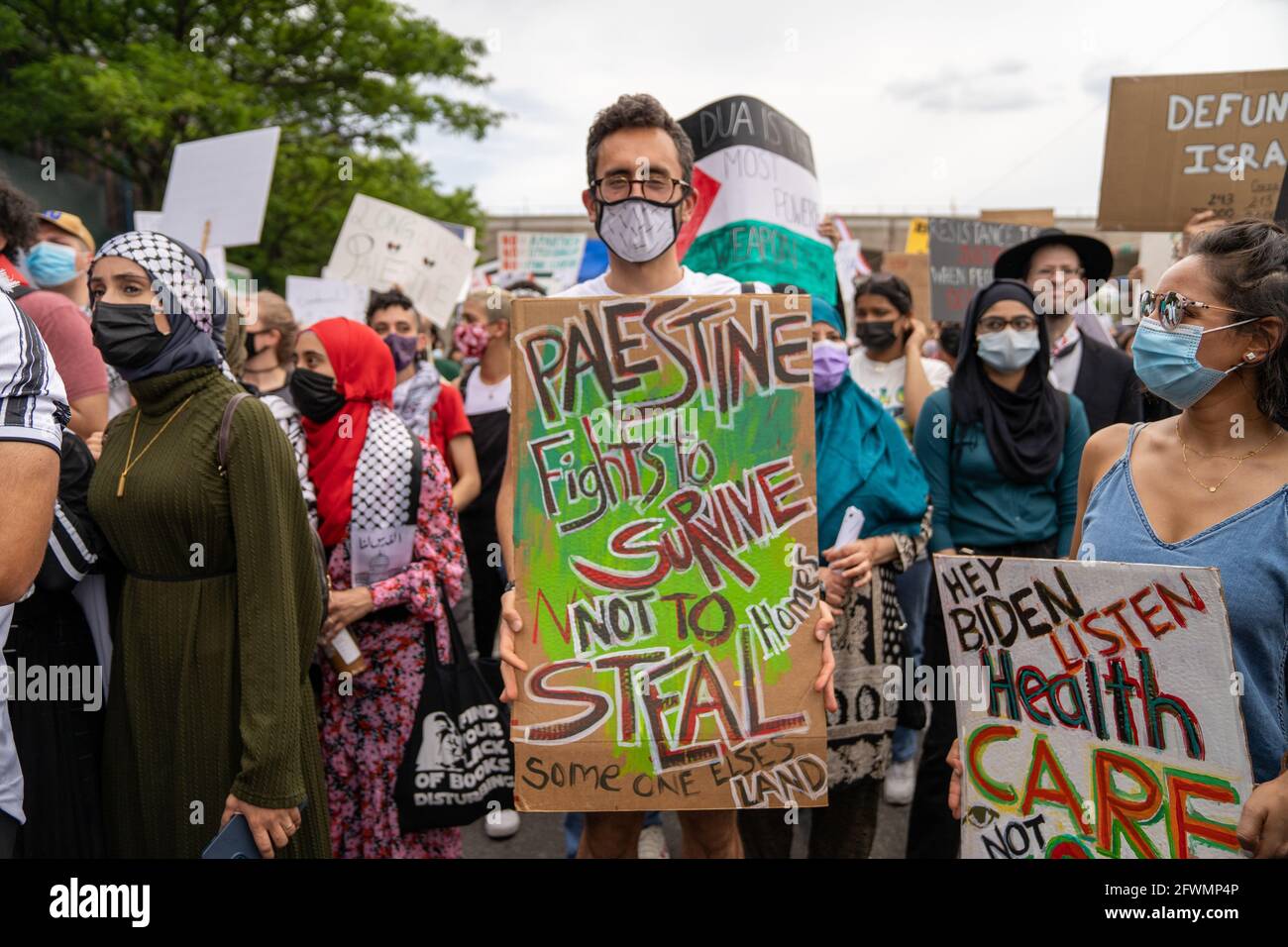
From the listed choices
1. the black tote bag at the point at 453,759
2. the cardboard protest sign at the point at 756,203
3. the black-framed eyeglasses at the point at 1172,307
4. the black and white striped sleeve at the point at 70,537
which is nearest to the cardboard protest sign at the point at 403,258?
the cardboard protest sign at the point at 756,203

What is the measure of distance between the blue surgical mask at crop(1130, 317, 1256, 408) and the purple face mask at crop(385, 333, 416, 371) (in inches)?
148

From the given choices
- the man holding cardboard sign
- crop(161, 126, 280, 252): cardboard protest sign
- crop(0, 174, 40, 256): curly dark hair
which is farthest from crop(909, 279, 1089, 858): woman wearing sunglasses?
crop(161, 126, 280, 252): cardboard protest sign

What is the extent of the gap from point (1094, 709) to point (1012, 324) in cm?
200

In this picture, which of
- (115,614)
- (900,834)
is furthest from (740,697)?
(900,834)

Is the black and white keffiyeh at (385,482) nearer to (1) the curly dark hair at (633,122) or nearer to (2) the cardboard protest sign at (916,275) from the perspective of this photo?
(1) the curly dark hair at (633,122)

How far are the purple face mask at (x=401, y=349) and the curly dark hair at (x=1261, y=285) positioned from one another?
389 cm

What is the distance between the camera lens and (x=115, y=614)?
2389 millimetres

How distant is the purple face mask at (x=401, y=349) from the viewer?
16.4 ft

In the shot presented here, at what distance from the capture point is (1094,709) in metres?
1.75

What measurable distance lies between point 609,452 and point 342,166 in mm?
3484

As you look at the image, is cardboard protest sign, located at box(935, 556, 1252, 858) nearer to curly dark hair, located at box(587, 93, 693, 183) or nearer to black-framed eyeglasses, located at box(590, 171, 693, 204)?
black-framed eyeglasses, located at box(590, 171, 693, 204)

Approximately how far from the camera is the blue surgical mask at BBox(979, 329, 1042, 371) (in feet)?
11.2

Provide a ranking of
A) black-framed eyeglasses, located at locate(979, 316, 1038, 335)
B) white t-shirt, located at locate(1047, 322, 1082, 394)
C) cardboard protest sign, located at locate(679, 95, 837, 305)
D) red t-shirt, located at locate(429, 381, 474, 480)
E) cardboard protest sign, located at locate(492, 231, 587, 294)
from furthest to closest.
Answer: cardboard protest sign, located at locate(492, 231, 587, 294), red t-shirt, located at locate(429, 381, 474, 480), white t-shirt, located at locate(1047, 322, 1082, 394), black-framed eyeglasses, located at locate(979, 316, 1038, 335), cardboard protest sign, located at locate(679, 95, 837, 305)
